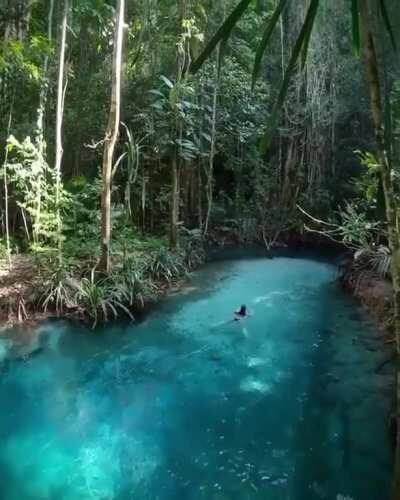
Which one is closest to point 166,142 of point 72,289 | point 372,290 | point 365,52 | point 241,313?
point 72,289

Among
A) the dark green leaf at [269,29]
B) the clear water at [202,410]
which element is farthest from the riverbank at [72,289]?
the dark green leaf at [269,29]

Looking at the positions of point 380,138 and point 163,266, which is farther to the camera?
point 163,266

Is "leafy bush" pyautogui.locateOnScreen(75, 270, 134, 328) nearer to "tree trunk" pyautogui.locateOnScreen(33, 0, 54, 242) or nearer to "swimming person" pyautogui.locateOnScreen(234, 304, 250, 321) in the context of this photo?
"tree trunk" pyautogui.locateOnScreen(33, 0, 54, 242)

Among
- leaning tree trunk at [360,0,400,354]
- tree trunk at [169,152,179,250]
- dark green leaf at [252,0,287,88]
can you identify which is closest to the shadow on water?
leaning tree trunk at [360,0,400,354]

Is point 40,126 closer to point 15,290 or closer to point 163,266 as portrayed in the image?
point 15,290

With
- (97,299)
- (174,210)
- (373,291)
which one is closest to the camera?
(97,299)

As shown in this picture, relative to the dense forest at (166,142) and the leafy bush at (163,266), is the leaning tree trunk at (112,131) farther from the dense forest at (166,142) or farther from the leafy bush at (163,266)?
the leafy bush at (163,266)

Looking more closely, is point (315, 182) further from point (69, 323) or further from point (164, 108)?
point (69, 323)
